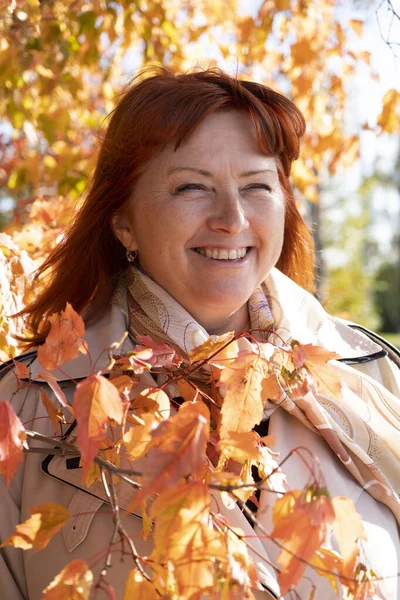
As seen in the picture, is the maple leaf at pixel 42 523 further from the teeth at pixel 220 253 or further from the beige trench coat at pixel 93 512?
the teeth at pixel 220 253

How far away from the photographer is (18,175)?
4.05m

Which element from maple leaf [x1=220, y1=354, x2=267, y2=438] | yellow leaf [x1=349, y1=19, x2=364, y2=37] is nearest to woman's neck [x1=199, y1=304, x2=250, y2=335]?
maple leaf [x1=220, y1=354, x2=267, y2=438]

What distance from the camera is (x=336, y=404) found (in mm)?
2086

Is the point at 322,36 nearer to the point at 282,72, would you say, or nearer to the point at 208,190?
the point at 282,72

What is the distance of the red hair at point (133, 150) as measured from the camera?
2037 mm

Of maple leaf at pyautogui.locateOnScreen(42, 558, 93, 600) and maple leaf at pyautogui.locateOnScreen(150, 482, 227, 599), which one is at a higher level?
maple leaf at pyautogui.locateOnScreen(150, 482, 227, 599)

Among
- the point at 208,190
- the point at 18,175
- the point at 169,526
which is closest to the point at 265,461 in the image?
the point at 169,526

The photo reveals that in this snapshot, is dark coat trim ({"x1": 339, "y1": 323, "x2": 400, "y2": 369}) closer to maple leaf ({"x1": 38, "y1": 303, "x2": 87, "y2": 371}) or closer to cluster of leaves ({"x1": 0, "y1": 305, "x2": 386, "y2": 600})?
cluster of leaves ({"x1": 0, "y1": 305, "x2": 386, "y2": 600})

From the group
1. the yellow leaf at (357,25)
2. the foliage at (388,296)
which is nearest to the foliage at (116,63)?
the yellow leaf at (357,25)

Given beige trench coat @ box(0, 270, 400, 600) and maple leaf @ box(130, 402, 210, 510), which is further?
beige trench coat @ box(0, 270, 400, 600)

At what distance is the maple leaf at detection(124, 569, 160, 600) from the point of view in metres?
1.26

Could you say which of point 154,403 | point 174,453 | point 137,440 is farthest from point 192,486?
point 154,403

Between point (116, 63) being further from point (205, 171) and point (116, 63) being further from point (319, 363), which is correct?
point (319, 363)

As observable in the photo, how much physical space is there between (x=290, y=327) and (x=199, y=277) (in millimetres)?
333
